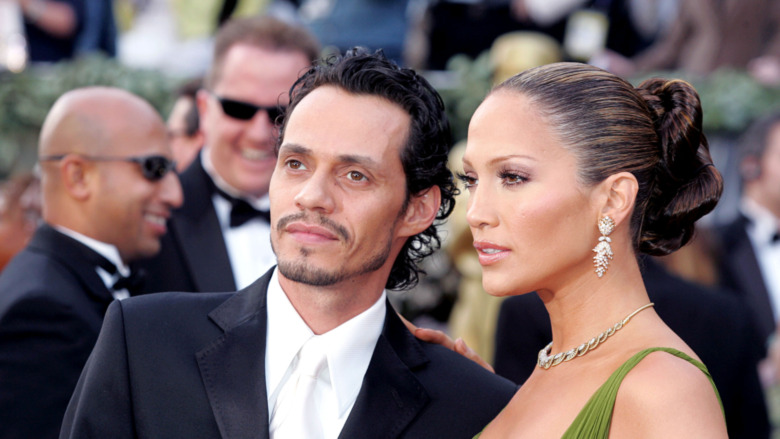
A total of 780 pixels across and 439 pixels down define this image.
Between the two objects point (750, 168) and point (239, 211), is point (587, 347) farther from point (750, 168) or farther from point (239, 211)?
point (750, 168)

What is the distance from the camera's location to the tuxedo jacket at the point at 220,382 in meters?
2.48

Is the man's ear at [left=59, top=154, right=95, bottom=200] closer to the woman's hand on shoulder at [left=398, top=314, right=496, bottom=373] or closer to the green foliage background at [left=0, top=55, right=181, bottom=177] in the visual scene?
the woman's hand on shoulder at [left=398, top=314, right=496, bottom=373]

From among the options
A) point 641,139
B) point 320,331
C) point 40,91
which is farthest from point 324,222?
point 40,91

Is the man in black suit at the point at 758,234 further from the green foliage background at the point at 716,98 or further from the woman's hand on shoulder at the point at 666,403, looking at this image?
the woman's hand on shoulder at the point at 666,403

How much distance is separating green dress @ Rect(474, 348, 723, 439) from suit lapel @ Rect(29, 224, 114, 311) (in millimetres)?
1947

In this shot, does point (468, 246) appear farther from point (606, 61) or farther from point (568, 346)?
point (568, 346)

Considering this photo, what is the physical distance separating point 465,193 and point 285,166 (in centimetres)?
345

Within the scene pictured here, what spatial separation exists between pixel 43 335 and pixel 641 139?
2.05m

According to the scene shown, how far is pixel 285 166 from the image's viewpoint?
2.76 metres

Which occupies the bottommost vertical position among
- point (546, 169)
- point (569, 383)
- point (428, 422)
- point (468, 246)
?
point (468, 246)

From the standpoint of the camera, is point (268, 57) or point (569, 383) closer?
point (569, 383)

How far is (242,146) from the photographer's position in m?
4.42

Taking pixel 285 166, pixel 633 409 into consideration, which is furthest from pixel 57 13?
pixel 633 409

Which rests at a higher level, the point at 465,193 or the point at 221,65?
the point at 221,65
